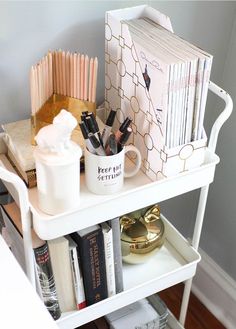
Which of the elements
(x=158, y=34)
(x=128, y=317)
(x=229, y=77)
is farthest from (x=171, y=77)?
(x=128, y=317)

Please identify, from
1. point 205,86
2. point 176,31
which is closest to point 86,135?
point 205,86

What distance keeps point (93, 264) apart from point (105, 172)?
229mm

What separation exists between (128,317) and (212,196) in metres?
0.49

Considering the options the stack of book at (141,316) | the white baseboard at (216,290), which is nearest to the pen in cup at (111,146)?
the stack of book at (141,316)

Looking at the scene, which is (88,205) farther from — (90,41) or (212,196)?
(212,196)

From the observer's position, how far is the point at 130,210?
0.99 m

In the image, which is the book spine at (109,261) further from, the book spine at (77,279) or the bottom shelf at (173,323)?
the bottom shelf at (173,323)

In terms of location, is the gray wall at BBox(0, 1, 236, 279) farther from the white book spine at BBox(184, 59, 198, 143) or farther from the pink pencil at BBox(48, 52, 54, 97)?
the white book spine at BBox(184, 59, 198, 143)

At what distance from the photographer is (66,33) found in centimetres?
109

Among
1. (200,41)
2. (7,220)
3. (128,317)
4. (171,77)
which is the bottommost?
(128,317)

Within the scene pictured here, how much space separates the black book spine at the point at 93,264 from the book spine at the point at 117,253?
32 mm

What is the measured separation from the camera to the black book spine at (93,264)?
3.31ft

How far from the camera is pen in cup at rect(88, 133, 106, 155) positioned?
908mm

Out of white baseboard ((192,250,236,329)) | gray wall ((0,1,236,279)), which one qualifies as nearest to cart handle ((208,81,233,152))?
gray wall ((0,1,236,279))
